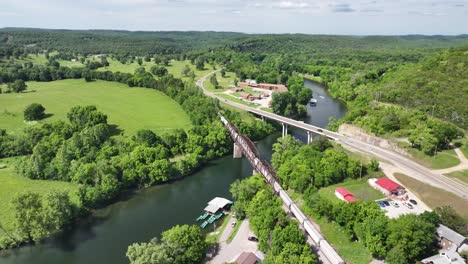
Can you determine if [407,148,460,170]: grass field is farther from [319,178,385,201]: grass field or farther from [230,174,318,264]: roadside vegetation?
[230,174,318,264]: roadside vegetation

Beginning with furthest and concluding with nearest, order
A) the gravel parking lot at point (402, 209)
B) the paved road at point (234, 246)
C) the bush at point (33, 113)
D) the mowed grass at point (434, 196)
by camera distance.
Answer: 1. the bush at point (33, 113)
2. the mowed grass at point (434, 196)
3. the gravel parking lot at point (402, 209)
4. the paved road at point (234, 246)

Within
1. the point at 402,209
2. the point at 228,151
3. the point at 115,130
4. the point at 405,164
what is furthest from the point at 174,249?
the point at 115,130

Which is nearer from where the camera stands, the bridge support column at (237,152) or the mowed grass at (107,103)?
the bridge support column at (237,152)

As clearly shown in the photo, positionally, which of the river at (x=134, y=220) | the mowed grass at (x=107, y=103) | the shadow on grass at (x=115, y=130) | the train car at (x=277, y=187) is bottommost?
the river at (x=134, y=220)

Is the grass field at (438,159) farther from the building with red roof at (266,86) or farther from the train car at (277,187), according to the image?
the building with red roof at (266,86)

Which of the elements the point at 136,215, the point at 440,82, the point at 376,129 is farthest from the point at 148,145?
the point at 440,82

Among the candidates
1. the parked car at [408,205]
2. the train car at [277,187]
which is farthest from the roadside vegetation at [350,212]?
the parked car at [408,205]

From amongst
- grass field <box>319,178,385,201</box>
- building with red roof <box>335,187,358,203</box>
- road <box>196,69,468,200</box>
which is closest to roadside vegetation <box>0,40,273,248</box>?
road <box>196,69,468,200</box>

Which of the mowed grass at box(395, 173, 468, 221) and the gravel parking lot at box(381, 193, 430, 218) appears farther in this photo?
the mowed grass at box(395, 173, 468, 221)
